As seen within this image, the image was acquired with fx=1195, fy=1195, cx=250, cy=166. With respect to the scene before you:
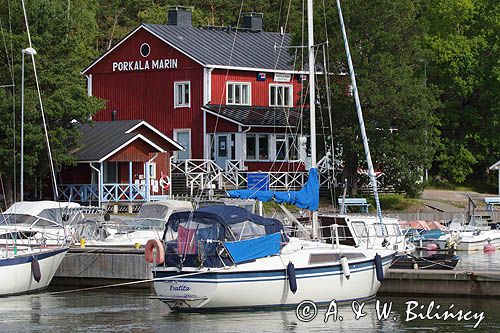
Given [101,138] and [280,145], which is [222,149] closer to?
[280,145]

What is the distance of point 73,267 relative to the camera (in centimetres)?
3694

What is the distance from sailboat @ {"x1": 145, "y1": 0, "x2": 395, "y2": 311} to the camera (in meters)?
29.1

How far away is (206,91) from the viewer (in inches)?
2532

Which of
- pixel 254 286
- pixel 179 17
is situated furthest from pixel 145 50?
pixel 254 286

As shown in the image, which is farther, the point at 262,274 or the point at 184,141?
the point at 184,141

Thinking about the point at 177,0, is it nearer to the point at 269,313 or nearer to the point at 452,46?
the point at 452,46

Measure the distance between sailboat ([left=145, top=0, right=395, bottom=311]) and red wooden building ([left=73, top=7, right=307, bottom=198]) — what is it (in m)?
30.5

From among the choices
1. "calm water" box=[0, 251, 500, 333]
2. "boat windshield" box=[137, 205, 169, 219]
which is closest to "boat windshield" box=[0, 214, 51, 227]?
"boat windshield" box=[137, 205, 169, 219]

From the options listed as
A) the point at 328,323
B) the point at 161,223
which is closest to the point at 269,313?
the point at 328,323

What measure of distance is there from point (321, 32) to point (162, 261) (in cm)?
3343

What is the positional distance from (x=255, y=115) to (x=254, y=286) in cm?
3523

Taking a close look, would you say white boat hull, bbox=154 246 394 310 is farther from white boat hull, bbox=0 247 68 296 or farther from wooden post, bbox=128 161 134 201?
wooden post, bbox=128 161 134 201

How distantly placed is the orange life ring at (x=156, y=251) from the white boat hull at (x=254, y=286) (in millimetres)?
228

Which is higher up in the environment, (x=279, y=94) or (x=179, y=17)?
(x=179, y=17)
